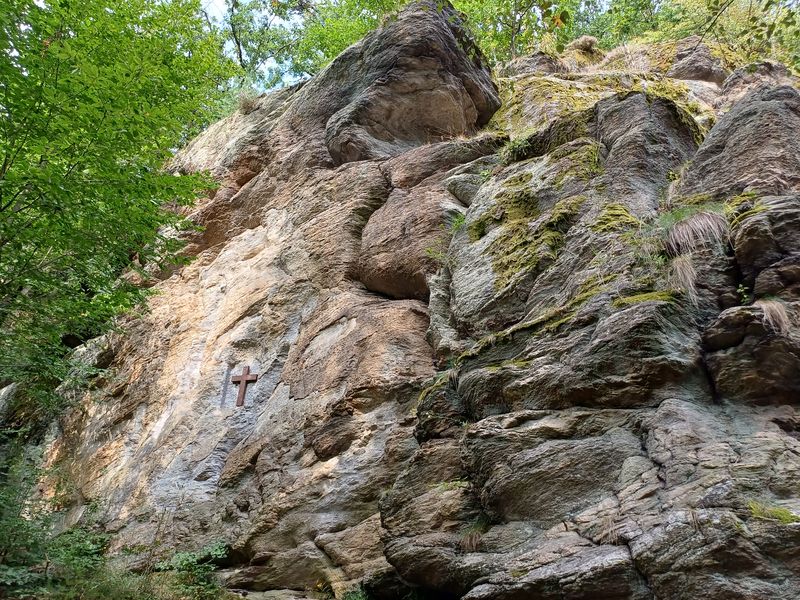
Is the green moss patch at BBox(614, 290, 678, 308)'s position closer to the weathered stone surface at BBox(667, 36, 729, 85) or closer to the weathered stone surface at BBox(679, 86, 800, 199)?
the weathered stone surface at BBox(679, 86, 800, 199)

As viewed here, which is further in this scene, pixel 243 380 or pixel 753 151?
pixel 243 380

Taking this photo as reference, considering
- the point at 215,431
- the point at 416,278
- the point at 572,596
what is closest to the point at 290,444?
the point at 215,431

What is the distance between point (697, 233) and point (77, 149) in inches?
278

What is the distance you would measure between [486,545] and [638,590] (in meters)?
1.33

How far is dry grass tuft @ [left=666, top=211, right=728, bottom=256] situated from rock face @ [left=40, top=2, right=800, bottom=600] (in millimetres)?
33

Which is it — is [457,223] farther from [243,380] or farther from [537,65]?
[537,65]

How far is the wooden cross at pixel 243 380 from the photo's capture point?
9570 mm

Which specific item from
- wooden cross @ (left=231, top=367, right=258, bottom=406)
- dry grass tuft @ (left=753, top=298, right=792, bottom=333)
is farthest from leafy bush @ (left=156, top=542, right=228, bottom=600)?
dry grass tuft @ (left=753, top=298, right=792, bottom=333)

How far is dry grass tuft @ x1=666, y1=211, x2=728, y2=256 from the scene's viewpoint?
5555 millimetres

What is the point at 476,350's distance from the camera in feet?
20.4

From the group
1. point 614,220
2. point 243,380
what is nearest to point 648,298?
point 614,220

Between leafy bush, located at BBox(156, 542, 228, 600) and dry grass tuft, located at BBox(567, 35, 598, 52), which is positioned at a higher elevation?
dry grass tuft, located at BBox(567, 35, 598, 52)

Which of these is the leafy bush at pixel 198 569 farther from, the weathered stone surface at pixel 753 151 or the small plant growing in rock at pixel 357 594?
the weathered stone surface at pixel 753 151

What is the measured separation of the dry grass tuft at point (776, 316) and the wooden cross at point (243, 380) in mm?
6999
